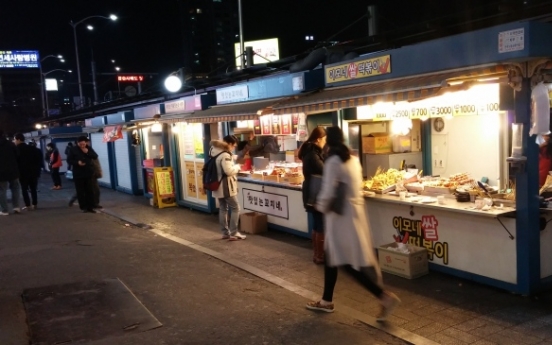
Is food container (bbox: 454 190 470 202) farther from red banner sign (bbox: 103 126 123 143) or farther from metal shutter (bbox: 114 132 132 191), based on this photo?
metal shutter (bbox: 114 132 132 191)

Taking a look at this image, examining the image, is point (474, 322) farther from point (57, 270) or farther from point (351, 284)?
point (57, 270)

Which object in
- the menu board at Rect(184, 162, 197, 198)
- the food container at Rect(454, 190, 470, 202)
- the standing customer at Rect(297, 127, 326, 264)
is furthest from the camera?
the menu board at Rect(184, 162, 197, 198)

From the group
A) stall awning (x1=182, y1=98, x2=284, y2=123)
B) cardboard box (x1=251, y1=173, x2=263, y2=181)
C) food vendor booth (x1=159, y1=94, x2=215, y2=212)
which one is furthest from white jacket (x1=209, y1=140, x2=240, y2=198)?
food vendor booth (x1=159, y1=94, x2=215, y2=212)

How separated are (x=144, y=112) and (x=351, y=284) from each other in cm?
1032

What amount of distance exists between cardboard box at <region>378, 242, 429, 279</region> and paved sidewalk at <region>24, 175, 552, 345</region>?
93 mm

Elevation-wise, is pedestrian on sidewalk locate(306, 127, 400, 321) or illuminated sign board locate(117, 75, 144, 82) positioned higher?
illuminated sign board locate(117, 75, 144, 82)

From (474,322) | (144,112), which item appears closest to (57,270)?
(474,322)

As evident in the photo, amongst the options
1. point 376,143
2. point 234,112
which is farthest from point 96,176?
point 376,143

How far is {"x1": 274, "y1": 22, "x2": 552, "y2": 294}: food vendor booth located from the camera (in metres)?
5.66

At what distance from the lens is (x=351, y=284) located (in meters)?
6.57

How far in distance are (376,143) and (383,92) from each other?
2.73 m

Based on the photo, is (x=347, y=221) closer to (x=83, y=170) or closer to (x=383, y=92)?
(x=383, y=92)

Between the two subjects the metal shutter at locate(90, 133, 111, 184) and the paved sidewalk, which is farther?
the metal shutter at locate(90, 133, 111, 184)

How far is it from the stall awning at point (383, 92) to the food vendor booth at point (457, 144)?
2cm
